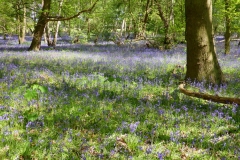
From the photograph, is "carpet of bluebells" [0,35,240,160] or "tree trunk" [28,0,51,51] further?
"tree trunk" [28,0,51,51]

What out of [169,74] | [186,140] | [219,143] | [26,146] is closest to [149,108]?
[186,140]

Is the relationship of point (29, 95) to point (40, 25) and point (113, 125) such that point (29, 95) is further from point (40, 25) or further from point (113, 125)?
point (40, 25)

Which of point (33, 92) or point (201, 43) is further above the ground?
point (201, 43)

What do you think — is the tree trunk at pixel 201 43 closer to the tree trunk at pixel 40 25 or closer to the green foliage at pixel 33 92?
the green foliage at pixel 33 92

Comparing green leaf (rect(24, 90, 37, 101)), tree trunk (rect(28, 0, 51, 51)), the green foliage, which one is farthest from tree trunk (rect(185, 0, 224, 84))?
Result: tree trunk (rect(28, 0, 51, 51))

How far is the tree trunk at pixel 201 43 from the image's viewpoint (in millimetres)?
6309

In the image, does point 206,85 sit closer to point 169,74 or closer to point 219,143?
point 169,74

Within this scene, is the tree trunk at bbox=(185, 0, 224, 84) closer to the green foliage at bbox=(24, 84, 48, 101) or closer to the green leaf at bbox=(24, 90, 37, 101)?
the green foliage at bbox=(24, 84, 48, 101)

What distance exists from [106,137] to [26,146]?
3.59 ft

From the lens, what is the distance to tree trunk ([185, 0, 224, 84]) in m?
6.31

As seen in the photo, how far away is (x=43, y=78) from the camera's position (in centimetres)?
648

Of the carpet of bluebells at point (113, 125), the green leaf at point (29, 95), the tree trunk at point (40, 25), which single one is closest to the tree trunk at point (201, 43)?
the carpet of bluebells at point (113, 125)

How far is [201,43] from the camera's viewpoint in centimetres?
640

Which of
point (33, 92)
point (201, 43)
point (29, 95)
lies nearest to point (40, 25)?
point (201, 43)
